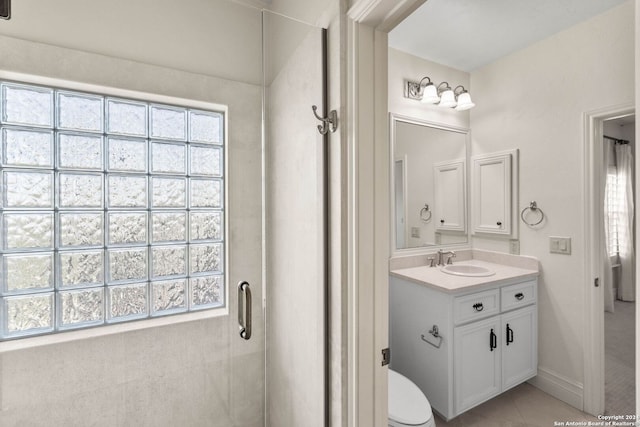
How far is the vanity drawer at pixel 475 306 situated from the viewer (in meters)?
1.83

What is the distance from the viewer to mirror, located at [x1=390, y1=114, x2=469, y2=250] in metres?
2.43

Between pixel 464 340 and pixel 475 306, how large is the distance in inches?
8.7

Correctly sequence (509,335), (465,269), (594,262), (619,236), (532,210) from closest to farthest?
(594,262), (509,335), (532,210), (465,269), (619,236)

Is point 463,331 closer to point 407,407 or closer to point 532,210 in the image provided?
point 407,407

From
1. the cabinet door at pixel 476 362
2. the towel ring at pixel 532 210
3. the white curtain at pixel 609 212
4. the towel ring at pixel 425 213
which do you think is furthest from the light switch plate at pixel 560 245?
the white curtain at pixel 609 212

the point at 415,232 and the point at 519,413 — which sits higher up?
the point at 415,232

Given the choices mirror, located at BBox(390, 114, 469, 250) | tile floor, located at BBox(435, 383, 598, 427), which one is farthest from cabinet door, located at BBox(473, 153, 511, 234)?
tile floor, located at BBox(435, 383, 598, 427)

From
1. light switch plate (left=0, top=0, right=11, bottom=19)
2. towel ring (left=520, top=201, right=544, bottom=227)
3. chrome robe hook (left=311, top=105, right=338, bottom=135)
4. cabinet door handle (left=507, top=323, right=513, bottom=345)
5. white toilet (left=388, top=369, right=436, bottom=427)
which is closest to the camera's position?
light switch plate (left=0, top=0, right=11, bottom=19)

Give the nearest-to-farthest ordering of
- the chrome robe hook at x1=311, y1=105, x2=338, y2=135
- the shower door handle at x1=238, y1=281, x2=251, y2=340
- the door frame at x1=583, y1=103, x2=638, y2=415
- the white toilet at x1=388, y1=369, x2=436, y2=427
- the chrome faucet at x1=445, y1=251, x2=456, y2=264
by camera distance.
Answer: the chrome robe hook at x1=311, y1=105, x2=338, y2=135
the shower door handle at x1=238, y1=281, x2=251, y2=340
the white toilet at x1=388, y1=369, x2=436, y2=427
the door frame at x1=583, y1=103, x2=638, y2=415
the chrome faucet at x1=445, y1=251, x2=456, y2=264

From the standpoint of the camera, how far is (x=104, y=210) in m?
1.01

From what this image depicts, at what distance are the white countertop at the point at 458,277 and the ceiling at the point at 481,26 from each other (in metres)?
1.75

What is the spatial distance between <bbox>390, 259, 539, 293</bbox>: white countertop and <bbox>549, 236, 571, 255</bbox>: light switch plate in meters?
0.21

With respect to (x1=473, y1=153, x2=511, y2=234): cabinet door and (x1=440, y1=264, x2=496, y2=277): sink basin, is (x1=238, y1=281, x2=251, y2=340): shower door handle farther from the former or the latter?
(x1=473, y1=153, x2=511, y2=234): cabinet door

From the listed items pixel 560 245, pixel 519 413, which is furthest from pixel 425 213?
pixel 519 413
